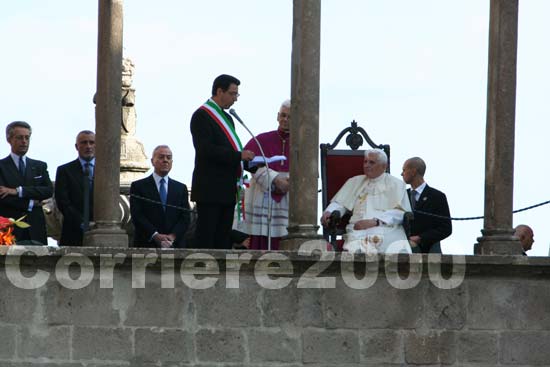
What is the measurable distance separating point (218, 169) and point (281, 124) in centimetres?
95

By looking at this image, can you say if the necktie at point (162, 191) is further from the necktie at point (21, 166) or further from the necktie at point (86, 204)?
the necktie at point (21, 166)

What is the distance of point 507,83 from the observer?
60.0 feet

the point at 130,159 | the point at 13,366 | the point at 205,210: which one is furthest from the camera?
the point at 130,159

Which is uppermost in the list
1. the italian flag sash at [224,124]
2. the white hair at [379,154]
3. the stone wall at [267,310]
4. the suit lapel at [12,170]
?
the italian flag sash at [224,124]

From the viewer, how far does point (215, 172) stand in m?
18.2

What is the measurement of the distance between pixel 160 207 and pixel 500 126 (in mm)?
2979

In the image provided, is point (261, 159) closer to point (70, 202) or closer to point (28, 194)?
point (70, 202)

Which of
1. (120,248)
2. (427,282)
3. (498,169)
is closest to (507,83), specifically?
(498,169)

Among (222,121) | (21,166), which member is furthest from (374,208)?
(21,166)

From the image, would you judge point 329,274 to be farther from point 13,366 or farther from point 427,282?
point 13,366

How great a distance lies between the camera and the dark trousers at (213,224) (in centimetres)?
1814

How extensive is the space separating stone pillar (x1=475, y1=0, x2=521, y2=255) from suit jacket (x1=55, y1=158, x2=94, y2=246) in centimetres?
340

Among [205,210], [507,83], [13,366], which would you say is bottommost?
[13,366]

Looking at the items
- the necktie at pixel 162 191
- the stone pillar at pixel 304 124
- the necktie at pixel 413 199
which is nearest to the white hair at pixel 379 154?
the necktie at pixel 413 199
